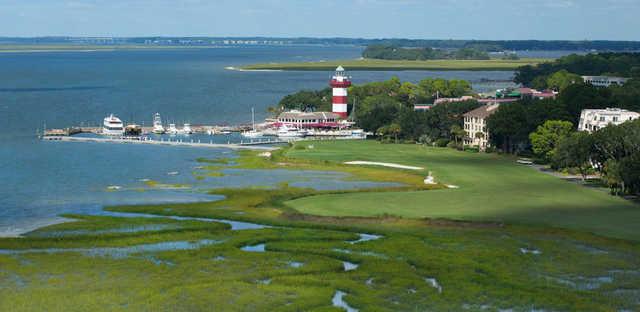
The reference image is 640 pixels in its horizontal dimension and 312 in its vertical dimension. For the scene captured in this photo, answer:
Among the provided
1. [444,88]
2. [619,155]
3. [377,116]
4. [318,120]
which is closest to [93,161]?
[377,116]

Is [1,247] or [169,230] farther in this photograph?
[169,230]

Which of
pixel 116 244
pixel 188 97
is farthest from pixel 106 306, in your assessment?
pixel 188 97

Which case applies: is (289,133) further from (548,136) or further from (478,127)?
(548,136)

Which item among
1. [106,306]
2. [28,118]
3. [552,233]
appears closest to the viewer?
[106,306]

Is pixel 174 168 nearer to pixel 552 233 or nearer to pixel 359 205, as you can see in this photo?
pixel 359 205

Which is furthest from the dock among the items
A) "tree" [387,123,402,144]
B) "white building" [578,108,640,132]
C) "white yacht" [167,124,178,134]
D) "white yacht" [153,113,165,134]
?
"white building" [578,108,640,132]

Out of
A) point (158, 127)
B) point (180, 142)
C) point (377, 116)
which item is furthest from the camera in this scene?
point (158, 127)
